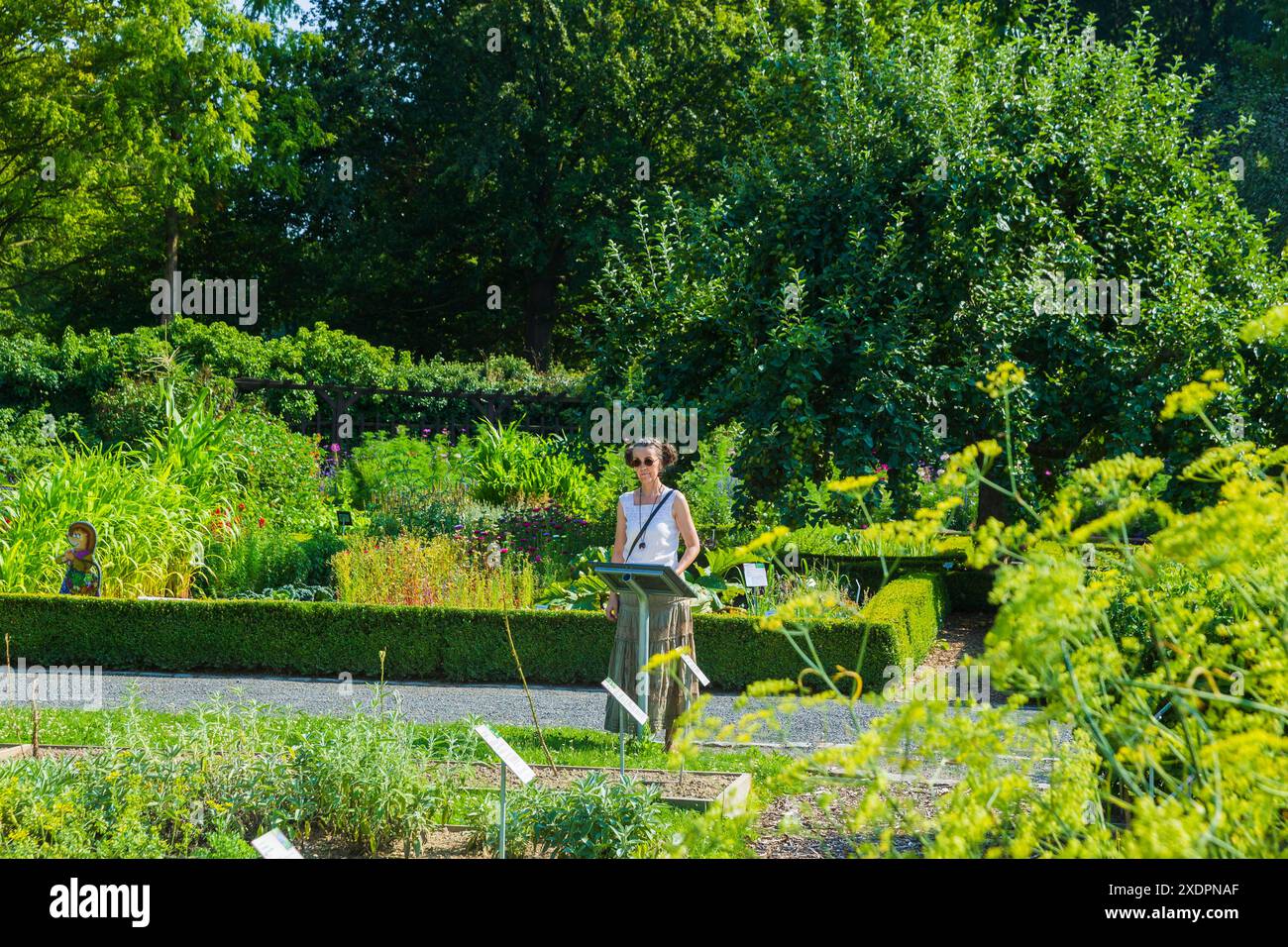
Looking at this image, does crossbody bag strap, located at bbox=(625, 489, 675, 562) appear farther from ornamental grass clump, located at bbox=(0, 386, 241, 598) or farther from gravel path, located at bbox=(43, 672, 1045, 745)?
ornamental grass clump, located at bbox=(0, 386, 241, 598)

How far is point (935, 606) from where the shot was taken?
34.6ft

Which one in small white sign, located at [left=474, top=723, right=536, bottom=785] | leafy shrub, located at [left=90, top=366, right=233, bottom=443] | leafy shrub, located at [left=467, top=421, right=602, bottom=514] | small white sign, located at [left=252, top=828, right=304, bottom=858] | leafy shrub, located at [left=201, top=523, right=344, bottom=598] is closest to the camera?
small white sign, located at [left=252, top=828, right=304, bottom=858]

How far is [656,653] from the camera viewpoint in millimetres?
6145

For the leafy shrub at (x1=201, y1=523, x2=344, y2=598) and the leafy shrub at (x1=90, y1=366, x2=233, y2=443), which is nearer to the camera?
the leafy shrub at (x1=201, y1=523, x2=344, y2=598)

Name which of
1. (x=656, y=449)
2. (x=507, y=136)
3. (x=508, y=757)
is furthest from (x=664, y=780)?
(x=507, y=136)

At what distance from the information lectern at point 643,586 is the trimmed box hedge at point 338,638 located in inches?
91.4

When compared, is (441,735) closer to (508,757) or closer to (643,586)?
(643,586)

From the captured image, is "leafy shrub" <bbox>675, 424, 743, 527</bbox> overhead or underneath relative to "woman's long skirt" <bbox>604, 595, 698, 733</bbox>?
overhead

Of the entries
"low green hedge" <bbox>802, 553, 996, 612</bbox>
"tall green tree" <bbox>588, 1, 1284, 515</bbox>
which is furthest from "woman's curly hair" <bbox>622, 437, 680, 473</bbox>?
"low green hedge" <bbox>802, 553, 996, 612</bbox>

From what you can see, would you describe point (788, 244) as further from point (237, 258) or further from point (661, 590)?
point (237, 258)

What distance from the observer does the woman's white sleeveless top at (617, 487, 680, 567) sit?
6.19 meters

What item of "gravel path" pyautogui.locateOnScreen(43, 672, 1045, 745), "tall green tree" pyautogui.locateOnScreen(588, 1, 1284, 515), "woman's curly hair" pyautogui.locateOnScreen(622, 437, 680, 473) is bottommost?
"gravel path" pyautogui.locateOnScreen(43, 672, 1045, 745)

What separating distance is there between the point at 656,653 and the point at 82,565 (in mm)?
5331

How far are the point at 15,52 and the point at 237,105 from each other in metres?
4.37
